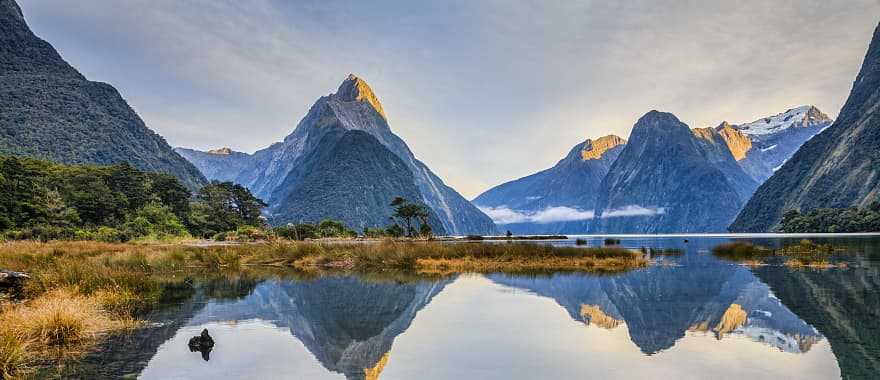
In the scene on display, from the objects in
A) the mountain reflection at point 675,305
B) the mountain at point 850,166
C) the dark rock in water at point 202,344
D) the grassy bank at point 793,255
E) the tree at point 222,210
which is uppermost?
the mountain at point 850,166

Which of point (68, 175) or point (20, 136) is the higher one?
point (20, 136)

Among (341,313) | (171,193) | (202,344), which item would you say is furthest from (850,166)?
(202,344)

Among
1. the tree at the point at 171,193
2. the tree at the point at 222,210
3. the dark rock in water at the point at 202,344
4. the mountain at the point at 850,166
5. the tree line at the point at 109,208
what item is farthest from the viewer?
the mountain at the point at 850,166

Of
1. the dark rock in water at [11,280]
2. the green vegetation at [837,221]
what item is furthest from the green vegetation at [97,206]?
the green vegetation at [837,221]

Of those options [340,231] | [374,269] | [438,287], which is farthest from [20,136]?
[438,287]

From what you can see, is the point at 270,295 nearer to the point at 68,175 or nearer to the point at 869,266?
the point at 869,266

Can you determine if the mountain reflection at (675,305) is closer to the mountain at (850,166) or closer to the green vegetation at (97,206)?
the green vegetation at (97,206)

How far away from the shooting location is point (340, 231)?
4673 inches

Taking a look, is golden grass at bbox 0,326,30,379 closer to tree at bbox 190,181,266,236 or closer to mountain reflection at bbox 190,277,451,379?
mountain reflection at bbox 190,277,451,379

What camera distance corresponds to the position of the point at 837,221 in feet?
452

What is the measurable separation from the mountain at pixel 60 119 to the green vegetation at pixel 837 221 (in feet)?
574

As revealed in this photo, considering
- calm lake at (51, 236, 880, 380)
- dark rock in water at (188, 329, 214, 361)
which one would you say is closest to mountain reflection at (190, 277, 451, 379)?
calm lake at (51, 236, 880, 380)

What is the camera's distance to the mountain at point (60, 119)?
14488 centimetres

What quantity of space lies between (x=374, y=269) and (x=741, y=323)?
2687 centimetres
